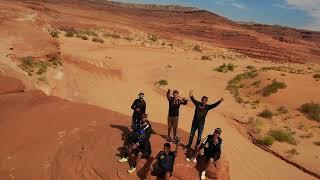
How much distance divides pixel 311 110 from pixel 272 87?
4.33 metres

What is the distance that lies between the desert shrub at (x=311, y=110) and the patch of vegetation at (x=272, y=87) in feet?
9.96

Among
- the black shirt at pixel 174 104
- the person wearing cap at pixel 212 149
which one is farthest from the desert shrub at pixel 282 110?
the person wearing cap at pixel 212 149

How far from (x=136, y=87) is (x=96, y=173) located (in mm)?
15801

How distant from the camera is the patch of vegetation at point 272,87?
25.5 m

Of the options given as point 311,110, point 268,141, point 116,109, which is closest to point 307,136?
point 268,141

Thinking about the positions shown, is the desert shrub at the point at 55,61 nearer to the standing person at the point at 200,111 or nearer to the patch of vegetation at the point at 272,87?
the patch of vegetation at the point at 272,87

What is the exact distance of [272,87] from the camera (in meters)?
25.8

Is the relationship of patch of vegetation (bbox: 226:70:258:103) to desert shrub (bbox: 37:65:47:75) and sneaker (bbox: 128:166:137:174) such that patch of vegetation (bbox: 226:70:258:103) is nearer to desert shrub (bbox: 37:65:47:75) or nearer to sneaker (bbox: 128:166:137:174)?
desert shrub (bbox: 37:65:47:75)

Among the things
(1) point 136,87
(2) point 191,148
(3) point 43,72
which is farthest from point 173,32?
(2) point 191,148

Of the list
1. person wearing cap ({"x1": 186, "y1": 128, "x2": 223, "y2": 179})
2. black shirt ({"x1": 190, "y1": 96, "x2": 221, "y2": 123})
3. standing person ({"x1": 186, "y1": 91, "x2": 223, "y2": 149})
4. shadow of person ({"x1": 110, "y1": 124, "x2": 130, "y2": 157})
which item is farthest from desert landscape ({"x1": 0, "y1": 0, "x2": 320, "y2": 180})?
black shirt ({"x1": 190, "y1": 96, "x2": 221, "y2": 123})

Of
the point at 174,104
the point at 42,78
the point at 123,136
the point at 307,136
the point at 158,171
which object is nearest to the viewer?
the point at 158,171

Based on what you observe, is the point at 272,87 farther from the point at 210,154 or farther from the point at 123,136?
the point at 210,154

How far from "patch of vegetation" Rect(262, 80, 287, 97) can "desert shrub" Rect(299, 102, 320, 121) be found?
3.04 m

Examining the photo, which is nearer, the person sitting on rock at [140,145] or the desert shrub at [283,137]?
the person sitting on rock at [140,145]
